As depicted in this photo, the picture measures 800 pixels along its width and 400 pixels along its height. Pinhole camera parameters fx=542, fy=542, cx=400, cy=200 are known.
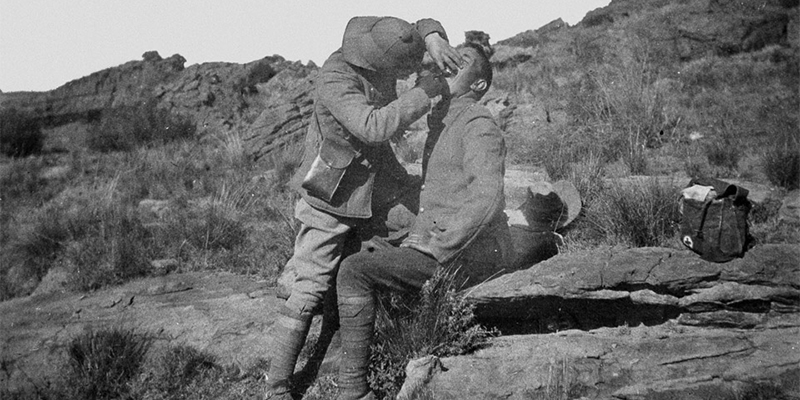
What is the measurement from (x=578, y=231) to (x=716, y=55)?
10935mm

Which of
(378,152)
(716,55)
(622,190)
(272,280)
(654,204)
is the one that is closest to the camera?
(378,152)

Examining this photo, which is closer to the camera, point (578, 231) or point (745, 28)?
point (578, 231)

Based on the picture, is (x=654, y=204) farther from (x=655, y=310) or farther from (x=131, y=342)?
(x=131, y=342)

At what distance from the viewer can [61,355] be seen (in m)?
4.40

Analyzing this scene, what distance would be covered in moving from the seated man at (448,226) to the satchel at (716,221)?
52.6 inches

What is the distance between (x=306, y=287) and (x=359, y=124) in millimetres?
1203

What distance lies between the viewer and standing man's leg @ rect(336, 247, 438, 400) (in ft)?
11.8

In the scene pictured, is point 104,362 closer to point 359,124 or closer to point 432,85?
point 359,124

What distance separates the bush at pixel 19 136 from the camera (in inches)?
549

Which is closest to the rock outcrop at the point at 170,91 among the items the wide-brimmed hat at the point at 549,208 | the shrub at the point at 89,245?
the shrub at the point at 89,245

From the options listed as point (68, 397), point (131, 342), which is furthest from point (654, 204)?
point (68, 397)

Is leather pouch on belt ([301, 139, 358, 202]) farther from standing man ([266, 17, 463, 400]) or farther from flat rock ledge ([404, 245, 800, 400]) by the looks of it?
flat rock ledge ([404, 245, 800, 400])

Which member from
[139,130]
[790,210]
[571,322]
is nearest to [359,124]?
[571,322]

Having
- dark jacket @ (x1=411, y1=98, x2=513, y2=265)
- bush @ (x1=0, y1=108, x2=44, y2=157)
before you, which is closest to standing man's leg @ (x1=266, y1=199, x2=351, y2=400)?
dark jacket @ (x1=411, y1=98, x2=513, y2=265)
